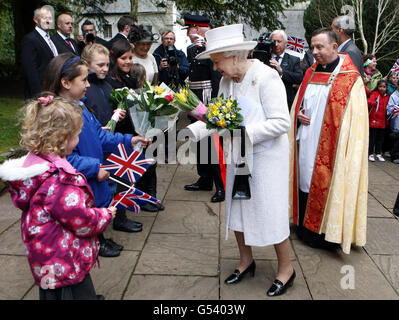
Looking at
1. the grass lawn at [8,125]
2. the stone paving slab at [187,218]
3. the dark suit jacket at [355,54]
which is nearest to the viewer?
the dark suit jacket at [355,54]

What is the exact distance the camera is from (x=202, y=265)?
3645 mm

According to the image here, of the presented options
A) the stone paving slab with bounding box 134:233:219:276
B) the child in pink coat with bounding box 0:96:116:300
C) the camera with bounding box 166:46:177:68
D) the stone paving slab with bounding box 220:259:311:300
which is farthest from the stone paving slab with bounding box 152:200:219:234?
the camera with bounding box 166:46:177:68

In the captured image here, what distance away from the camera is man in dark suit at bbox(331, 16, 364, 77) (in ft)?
13.9

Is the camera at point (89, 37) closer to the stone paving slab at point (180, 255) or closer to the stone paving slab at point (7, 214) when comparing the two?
the stone paving slab at point (7, 214)

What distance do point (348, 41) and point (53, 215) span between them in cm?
359

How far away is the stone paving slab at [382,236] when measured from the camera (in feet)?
13.1

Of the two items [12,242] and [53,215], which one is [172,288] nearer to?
[53,215]

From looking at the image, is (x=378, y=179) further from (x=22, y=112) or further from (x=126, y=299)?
(x=22, y=112)

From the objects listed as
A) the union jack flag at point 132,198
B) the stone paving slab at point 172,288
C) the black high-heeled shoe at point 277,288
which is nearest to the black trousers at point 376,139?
the black high-heeled shoe at point 277,288

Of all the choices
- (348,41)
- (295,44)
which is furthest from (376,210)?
(295,44)

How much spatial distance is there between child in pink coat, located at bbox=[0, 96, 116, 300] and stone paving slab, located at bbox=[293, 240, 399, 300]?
6.11 ft

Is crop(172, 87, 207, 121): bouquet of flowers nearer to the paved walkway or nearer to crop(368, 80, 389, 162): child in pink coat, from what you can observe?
the paved walkway

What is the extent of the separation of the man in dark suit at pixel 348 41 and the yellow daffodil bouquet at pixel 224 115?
2.08 metres
